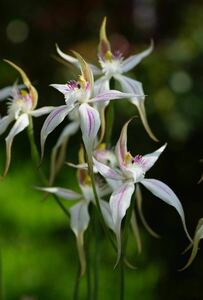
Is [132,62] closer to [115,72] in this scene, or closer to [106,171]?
[115,72]

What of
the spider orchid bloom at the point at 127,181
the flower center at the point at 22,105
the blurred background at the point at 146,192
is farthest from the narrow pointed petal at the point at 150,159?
the blurred background at the point at 146,192

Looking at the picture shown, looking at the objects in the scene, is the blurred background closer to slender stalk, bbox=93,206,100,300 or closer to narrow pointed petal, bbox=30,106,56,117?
slender stalk, bbox=93,206,100,300

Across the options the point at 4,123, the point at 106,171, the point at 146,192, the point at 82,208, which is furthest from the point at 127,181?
the point at 146,192

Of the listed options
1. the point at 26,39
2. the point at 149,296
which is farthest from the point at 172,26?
the point at 149,296

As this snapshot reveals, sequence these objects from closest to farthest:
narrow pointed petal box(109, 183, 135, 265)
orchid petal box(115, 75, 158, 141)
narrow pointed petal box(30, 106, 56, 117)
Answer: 1. narrow pointed petal box(109, 183, 135, 265)
2. narrow pointed petal box(30, 106, 56, 117)
3. orchid petal box(115, 75, 158, 141)

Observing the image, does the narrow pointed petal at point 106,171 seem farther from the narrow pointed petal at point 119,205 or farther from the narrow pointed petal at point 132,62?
the narrow pointed petal at point 132,62

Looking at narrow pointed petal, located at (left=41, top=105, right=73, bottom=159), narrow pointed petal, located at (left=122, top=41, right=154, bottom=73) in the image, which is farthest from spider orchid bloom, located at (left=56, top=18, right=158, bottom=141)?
narrow pointed petal, located at (left=41, top=105, right=73, bottom=159)
